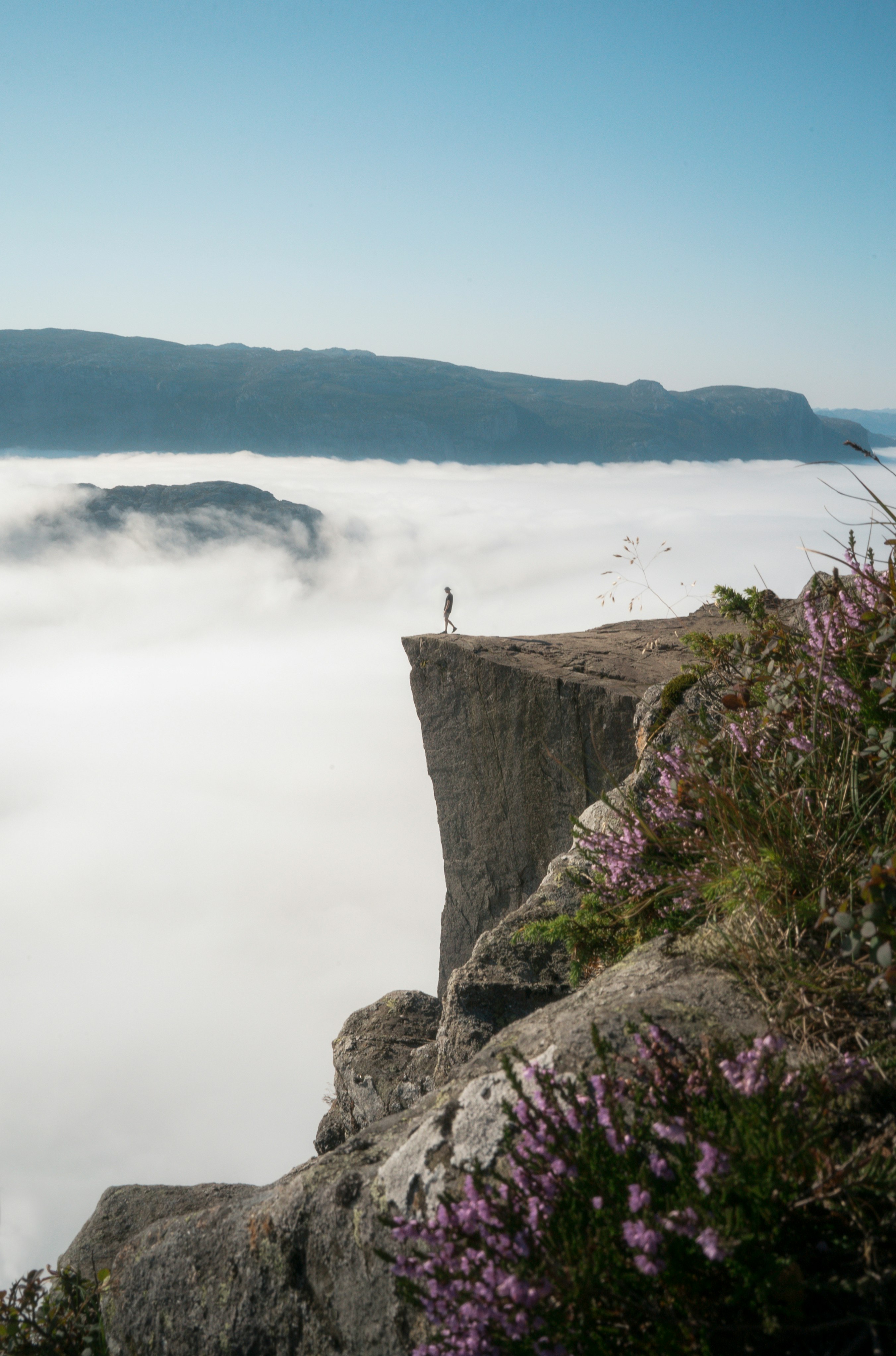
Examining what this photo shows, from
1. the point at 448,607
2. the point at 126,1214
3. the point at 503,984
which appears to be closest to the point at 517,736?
the point at 448,607

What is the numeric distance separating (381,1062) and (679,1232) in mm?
4751

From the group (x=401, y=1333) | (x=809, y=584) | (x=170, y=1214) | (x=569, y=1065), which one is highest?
(x=809, y=584)

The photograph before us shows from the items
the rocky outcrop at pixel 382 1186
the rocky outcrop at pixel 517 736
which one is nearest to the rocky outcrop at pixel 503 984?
the rocky outcrop at pixel 382 1186

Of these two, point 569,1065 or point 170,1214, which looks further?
point 170,1214

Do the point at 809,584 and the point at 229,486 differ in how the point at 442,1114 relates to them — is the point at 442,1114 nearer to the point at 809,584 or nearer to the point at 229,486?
the point at 809,584

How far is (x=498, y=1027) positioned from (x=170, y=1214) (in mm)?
1847

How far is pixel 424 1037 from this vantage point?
242 inches

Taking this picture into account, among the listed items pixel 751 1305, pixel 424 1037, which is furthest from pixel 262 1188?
pixel 424 1037

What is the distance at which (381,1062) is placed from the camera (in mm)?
5680

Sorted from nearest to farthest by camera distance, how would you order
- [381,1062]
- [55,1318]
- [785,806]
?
[785,806], [55,1318], [381,1062]

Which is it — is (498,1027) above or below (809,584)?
below

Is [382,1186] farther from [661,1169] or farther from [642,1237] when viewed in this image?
[642,1237]

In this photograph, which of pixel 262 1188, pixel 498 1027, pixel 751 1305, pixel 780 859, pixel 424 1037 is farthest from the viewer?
pixel 424 1037

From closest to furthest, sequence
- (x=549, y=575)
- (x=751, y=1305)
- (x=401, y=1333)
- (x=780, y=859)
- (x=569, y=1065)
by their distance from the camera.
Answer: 1. (x=751, y=1305)
2. (x=401, y=1333)
3. (x=569, y=1065)
4. (x=780, y=859)
5. (x=549, y=575)
